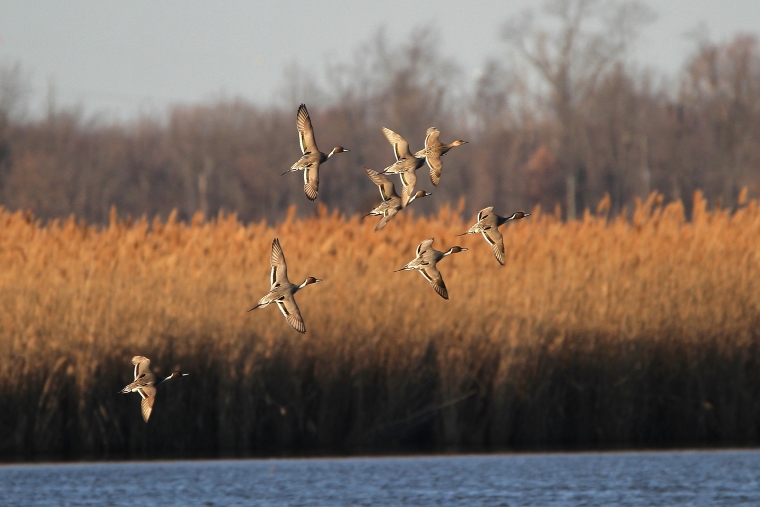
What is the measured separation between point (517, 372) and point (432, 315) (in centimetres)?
94

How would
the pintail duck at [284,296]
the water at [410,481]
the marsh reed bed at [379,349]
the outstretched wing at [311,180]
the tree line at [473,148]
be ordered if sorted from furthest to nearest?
the tree line at [473,148]
the marsh reed bed at [379,349]
the water at [410,481]
the pintail duck at [284,296]
the outstretched wing at [311,180]

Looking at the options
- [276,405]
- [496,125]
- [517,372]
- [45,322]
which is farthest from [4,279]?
[496,125]

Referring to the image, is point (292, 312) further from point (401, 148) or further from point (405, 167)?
point (401, 148)

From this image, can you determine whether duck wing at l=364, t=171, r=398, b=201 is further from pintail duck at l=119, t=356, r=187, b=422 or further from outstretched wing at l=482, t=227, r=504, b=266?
pintail duck at l=119, t=356, r=187, b=422

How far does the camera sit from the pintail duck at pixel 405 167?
4098mm

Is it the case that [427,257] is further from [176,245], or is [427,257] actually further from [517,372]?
[176,245]

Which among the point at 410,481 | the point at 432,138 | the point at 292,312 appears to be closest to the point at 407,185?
the point at 432,138

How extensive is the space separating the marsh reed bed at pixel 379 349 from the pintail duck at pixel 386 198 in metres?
7.18

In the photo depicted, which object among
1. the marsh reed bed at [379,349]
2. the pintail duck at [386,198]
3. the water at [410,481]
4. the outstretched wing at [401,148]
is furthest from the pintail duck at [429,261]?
the marsh reed bed at [379,349]

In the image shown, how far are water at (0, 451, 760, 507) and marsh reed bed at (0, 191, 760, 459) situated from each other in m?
0.30

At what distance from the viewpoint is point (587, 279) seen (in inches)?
482

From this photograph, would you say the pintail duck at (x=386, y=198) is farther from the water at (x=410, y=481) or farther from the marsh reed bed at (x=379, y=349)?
the marsh reed bed at (x=379, y=349)

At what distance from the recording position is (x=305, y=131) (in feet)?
14.6

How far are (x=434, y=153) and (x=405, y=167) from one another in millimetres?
122
